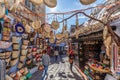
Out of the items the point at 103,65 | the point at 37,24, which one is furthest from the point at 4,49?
the point at 103,65

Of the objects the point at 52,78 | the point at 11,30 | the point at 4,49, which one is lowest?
the point at 52,78

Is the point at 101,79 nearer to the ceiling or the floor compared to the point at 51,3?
nearer to the floor

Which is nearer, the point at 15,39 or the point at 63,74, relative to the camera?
the point at 15,39

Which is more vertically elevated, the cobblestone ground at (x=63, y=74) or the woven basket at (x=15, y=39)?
the woven basket at (x=15, y=39)

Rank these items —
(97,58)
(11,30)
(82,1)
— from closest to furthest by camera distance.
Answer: (82,1) < (11,30) < (97,58)

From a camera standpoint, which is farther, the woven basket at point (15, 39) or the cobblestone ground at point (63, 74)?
the cobblestone ground at point (63, 74)

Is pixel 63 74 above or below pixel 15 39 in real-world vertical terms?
below

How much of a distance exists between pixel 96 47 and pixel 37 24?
18.4 feet

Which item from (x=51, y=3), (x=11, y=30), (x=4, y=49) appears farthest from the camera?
(x=11, y=30)

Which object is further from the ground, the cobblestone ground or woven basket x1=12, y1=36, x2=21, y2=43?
woven basket x1=12, y1=36, x2=21, y2=43

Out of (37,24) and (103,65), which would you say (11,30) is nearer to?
(37,24)

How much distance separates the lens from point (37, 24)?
9.78 m

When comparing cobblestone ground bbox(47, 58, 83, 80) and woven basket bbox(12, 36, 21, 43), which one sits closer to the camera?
woven basket bbox(12, 36, 21, 43)

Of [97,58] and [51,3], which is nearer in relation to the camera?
[51,3]
